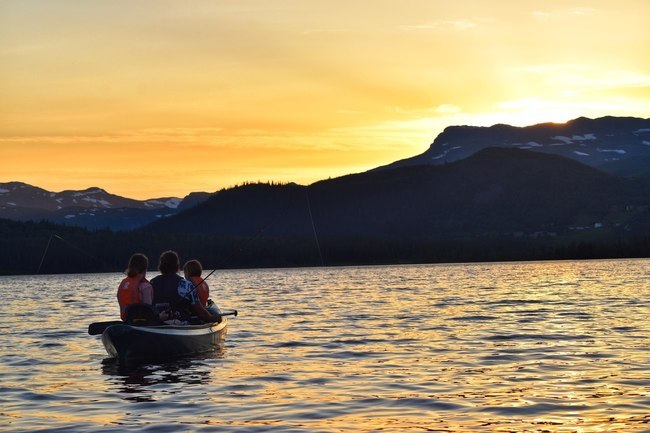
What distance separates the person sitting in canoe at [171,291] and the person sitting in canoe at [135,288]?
50cm

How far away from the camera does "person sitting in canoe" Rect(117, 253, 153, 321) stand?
26625mm

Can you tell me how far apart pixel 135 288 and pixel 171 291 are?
45.5 inches

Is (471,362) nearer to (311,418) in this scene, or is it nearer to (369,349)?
(369,349)

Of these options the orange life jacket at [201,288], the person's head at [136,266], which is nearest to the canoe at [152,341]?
the orange life jacket at [201,288]

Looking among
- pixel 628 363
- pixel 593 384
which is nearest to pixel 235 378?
pixel 593 384

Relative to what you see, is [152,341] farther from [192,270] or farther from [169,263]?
[192,270]

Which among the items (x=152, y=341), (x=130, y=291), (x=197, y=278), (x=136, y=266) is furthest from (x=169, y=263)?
(x=197, y=278)

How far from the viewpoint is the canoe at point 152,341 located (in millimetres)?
Result: 26359

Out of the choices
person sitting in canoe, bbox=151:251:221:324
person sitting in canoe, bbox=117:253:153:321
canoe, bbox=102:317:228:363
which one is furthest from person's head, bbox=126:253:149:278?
canoe, bbox=102:317:228:363

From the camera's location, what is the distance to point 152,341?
26812 millimetres

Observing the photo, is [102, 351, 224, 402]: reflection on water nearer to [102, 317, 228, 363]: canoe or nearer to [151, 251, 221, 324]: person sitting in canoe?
[102, 317, 228, 363]: canoe

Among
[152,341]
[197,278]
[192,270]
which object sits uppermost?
[192,270]

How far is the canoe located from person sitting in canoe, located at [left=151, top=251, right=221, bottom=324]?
20.3 inches

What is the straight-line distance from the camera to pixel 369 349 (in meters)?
29.2
